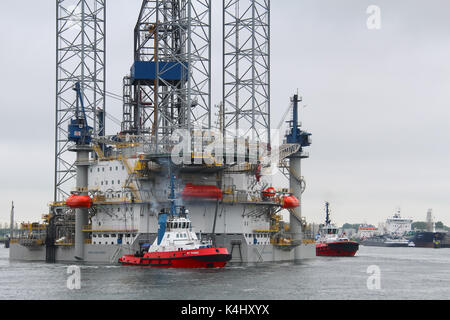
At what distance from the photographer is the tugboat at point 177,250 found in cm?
5072

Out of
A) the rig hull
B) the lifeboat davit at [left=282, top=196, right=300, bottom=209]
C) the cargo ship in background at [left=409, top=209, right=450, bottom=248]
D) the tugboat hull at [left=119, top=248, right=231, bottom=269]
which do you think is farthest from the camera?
the cargo ship in background at [left=409, top=209, right=450, bottom=248]

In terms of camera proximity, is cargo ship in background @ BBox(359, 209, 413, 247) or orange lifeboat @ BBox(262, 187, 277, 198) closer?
orange lifeboat @ BBox(262, 187, 277, 198)

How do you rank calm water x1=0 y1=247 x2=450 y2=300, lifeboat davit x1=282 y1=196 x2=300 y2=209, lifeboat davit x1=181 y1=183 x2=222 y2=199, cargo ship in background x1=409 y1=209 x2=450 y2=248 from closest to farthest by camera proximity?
calm water x1=0 y1=247 x2=450 y2=300 → lifeboat davit x1=181 y1=183 x2=222 y2=199 → lifeboat davit x1=282 y1=196 x2=300 y2=209 → cargo ship in background x1=409 y1=209 x2=450 y2=248

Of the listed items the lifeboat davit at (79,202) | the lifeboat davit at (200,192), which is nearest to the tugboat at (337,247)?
the lifeboat davit at (200,192)

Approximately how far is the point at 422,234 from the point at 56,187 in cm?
11185

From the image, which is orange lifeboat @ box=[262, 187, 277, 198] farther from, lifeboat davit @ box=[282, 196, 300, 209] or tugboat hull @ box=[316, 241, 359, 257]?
tugboat hull @ box=[316, 241, 359, 257]

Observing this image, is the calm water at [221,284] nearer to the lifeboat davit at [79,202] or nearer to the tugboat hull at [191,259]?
the tugboat hull at [191,259]

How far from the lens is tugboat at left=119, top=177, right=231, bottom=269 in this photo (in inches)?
1997

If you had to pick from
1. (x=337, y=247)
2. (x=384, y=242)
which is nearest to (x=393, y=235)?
(x=384, y=242)

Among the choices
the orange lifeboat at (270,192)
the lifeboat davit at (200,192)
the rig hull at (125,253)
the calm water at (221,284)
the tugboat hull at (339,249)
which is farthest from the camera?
the tugboat hull at (339,249)

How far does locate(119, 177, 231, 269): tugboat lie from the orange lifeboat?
30.0ft

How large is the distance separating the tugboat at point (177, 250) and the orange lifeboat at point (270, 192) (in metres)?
9.15

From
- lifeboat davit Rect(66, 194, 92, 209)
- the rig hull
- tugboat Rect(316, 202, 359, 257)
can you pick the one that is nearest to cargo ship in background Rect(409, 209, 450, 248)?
tugboat Rect(316, 202, 359, 257)
